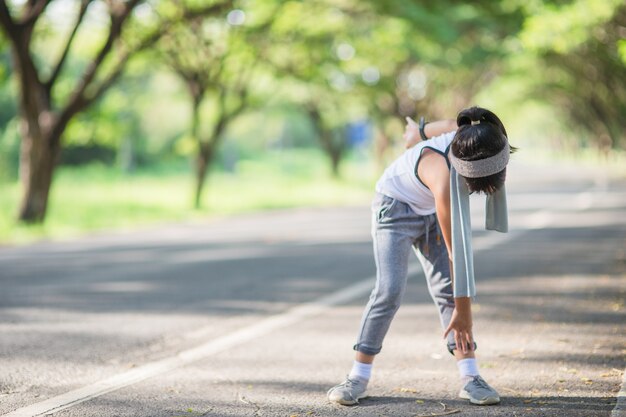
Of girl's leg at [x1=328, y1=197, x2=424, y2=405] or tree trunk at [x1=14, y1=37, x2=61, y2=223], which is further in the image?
tree trunk at [x1=14, y1=37, x2=61, y2=223]

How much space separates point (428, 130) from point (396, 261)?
27.0 inches

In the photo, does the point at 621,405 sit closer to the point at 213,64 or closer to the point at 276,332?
the point at 276,332

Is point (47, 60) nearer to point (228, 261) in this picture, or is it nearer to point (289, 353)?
point (228, 261)

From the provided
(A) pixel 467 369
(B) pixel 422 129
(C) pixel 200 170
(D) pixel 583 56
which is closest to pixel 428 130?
(B) pixel 422 129

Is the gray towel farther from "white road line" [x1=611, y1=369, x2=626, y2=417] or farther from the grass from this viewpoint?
the grass

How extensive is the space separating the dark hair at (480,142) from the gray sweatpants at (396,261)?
1.64 feet

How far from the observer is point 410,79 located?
41000mm

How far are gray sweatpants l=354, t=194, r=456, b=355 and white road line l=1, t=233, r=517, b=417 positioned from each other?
1350 mm

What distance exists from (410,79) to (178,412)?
37.7 meters

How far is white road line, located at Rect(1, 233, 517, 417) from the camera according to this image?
14.6 feet

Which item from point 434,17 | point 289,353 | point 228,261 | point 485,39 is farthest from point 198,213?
point 289,353

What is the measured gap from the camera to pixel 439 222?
165 inches

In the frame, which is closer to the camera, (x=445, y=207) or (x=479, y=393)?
(x=445, y=207)

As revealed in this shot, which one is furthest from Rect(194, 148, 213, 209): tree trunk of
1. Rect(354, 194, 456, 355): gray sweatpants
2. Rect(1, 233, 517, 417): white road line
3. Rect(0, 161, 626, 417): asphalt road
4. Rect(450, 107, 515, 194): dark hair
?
Rect(450, 107, 515, 194): dark hair
